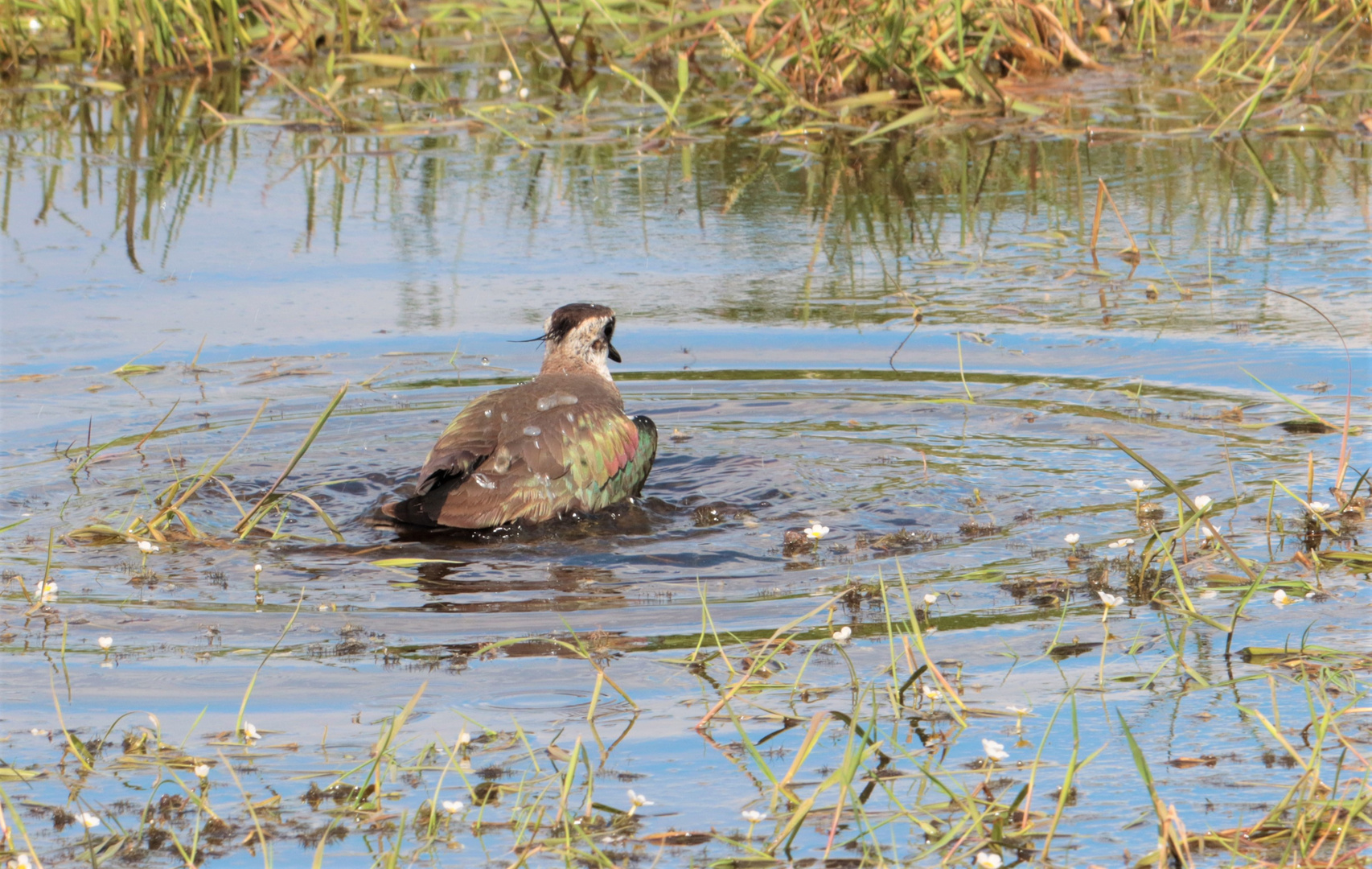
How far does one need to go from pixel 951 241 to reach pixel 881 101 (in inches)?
89.5

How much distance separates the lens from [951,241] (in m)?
9.00

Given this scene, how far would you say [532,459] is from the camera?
627 cm

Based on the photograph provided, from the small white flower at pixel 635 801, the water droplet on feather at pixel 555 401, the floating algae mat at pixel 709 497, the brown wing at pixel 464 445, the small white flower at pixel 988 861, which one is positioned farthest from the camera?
the water droplet on feather at pixel 555 401

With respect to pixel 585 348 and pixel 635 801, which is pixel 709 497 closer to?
pixel 585 348

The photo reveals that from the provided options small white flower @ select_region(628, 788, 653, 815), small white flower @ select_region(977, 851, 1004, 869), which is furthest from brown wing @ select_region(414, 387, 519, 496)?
small white flower @ select_region(977, 851, 1004, 869)

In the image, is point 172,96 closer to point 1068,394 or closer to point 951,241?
point 951,241

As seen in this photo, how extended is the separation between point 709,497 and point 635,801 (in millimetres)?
2936

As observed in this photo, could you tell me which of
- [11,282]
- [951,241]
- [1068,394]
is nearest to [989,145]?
[951,241]

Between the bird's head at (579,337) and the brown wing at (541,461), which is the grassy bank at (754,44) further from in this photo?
the brown wing at (541,461)

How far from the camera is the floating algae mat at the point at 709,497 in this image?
3.76m

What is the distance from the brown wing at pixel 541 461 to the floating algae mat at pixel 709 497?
0.13 metres

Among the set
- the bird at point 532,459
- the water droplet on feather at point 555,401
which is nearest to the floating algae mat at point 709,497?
the bird at point 532,459

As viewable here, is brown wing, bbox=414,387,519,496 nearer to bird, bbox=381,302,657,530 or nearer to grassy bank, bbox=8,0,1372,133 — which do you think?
bird, bbox=381,302,657,530

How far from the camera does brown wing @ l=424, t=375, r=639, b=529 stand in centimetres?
612
